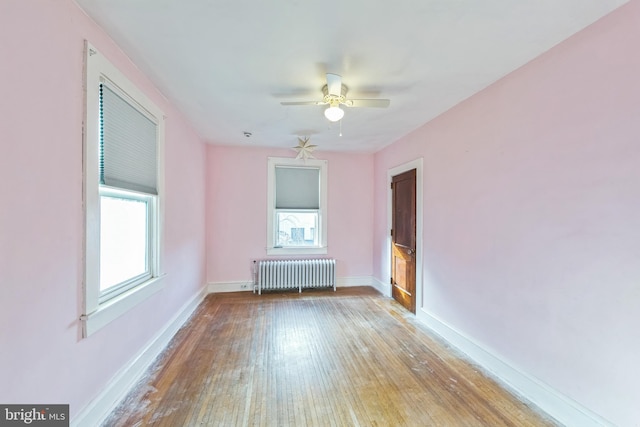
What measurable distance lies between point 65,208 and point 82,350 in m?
0.85

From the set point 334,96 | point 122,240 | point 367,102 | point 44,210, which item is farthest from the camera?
point 367,102

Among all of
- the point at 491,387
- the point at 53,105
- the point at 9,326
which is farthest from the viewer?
the point at 491,387

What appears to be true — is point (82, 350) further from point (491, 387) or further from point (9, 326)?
point (491, 387)

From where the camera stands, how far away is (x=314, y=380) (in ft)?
7.26

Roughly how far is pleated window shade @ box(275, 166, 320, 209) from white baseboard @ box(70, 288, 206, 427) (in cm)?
260

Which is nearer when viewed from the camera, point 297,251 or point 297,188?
point 297,251

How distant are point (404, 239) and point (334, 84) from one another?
2.57 m

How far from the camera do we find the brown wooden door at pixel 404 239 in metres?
3.71

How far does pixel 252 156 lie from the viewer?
15.4ft

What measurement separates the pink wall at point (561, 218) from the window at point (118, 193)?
3.05 m

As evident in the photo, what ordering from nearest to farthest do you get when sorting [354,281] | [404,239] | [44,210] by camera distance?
1. [44,210]
2. [404,239]
3. [354,281]

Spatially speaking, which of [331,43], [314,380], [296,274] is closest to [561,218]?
[331,43]

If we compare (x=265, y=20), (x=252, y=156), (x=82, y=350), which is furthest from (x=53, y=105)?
(x=252, y=156)

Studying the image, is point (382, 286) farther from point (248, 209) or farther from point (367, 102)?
point (367, 102)
